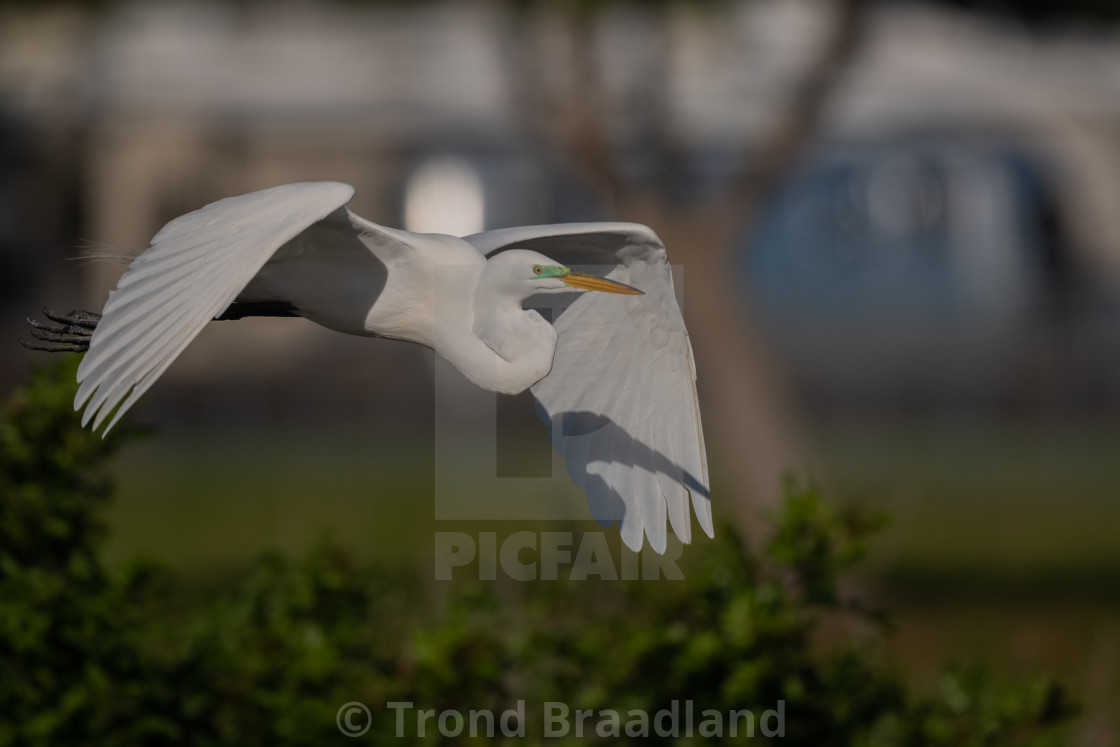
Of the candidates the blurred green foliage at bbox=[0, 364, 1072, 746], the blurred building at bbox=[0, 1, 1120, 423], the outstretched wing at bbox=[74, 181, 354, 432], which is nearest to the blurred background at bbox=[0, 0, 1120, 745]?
the blurred building at bbox=[0, 1, 1120, 423]

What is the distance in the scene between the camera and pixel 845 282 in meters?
17.3

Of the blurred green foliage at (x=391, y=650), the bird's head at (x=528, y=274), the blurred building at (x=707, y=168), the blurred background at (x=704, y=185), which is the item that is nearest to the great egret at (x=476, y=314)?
the bird's head at (x=528, y=274)

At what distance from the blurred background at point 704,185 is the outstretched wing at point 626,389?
8214 millimetres

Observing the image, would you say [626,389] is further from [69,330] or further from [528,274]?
[69,330]

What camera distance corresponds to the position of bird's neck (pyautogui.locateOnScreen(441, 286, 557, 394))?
268cm

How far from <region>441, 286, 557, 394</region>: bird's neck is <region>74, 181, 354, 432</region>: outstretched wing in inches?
14.4

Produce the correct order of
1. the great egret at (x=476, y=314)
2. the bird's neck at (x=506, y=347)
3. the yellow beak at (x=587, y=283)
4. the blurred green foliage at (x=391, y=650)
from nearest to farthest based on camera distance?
1. the great egret at (x=476, y=314)
2. the bird's neck at (x=506, y=347)
3. the yellow beak at (x=587, y=283)
4. the blurred green foliage at (x=391, y=650)

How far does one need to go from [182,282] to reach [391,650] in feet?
6.43

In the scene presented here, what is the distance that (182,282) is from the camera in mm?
2488

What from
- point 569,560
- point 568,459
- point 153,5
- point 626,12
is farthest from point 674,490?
point 153,5

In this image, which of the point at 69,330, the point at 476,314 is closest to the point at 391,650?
the point at 69,330

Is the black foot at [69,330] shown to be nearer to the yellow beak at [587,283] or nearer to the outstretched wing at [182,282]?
the outstretched wing at [182,282]

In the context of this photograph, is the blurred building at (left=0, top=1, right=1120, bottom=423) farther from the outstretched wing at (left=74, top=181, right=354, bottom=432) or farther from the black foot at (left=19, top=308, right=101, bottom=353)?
the outstretched wing at (left=74, top=181, right=354, bottom=432)

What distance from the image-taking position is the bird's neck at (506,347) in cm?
268
